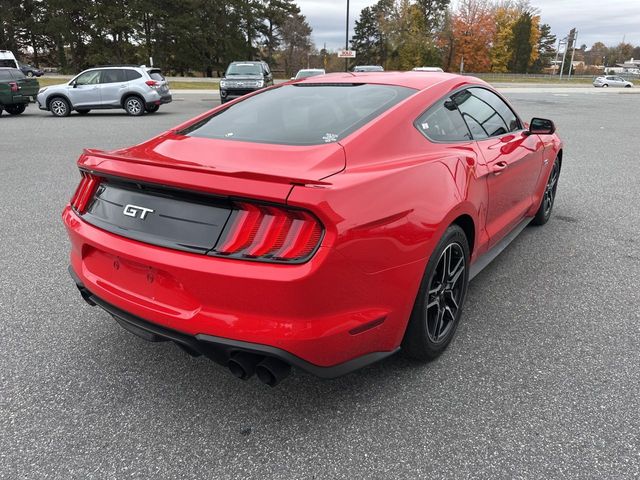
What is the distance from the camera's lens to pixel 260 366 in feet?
6.45

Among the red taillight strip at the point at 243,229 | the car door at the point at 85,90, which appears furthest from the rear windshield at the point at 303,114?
the car door at the point at 85,90

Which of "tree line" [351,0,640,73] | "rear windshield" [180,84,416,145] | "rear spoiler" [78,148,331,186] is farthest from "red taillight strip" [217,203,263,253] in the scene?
"tree line" [351,0,640,73]

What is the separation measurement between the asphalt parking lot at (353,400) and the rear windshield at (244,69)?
17.1 meters

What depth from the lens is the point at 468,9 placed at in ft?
225

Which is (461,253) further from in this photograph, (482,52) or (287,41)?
(482,52)

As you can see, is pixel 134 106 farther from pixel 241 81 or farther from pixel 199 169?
pixel 199 169

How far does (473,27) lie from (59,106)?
6598 cm

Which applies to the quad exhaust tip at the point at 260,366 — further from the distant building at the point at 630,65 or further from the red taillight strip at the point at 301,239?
the distant building at the point at 630,65

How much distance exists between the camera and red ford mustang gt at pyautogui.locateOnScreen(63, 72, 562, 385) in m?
1.88

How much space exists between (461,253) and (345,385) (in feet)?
3.18

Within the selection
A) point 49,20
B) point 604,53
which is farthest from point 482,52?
point 604,53

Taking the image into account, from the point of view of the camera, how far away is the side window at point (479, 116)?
3129 mm

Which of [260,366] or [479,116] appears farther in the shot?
[479,116]

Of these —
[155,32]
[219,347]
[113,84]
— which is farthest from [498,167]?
[155,32]
